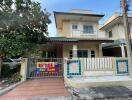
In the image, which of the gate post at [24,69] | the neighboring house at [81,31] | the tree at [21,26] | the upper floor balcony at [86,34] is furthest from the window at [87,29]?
the gate post at [24,69]

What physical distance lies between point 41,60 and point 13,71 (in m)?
3.20

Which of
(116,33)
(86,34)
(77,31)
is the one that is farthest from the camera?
(116,33)

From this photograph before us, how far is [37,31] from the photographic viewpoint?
12547 millimetres

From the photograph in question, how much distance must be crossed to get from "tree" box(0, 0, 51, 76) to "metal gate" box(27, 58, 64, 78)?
112 centimetres

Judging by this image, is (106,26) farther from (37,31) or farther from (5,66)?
(5,66)

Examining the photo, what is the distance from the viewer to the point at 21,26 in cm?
1131

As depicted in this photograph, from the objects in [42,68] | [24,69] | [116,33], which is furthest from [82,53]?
[24,69]

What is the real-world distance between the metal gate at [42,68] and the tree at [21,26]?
44.2 inches

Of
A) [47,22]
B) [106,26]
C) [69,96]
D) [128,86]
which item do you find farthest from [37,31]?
[106,26]

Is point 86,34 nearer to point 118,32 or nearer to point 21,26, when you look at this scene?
point 118,32

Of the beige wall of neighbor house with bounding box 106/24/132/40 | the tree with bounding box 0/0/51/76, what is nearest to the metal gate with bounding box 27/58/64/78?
A: the tree with bounding box 0/0/51/76

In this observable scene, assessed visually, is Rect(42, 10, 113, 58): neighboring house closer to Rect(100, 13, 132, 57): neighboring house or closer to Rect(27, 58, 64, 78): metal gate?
Rect(100, 13, 132, 57): neighboring house

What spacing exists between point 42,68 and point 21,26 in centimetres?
373

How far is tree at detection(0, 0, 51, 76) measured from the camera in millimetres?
10438
